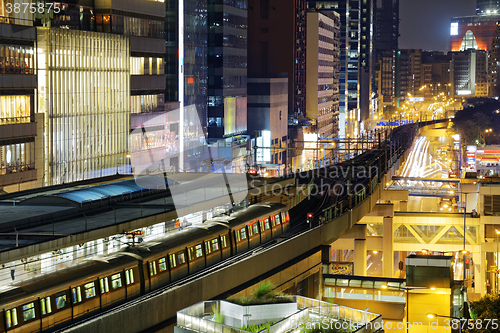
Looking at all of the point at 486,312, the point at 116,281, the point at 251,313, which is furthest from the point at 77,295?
the point at 486,312

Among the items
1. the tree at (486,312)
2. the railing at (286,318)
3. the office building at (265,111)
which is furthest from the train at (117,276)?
the office building at (265,111)

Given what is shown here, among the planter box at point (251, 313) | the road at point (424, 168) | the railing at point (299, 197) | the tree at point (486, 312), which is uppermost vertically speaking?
the planter box at point (251, 313)

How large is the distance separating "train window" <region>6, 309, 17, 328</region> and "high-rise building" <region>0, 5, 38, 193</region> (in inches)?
1123

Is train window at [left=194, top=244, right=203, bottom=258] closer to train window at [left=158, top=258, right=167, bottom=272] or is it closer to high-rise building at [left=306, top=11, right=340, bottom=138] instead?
train window at [left=158, top=258, right=167, bottom=272]

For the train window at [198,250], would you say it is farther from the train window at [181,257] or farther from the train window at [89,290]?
the train window at [89,290]

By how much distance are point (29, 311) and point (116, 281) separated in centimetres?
397

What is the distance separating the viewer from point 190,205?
3269 cm

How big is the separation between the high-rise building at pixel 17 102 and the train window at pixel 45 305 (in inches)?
1087

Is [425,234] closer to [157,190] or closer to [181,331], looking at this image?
[157,190]

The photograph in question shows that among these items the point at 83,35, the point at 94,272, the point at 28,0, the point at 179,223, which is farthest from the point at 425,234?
the point at 94,272

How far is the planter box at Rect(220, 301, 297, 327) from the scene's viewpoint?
20.1m

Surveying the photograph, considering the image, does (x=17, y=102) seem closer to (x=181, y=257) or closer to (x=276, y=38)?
Result: (x=181, y=257)

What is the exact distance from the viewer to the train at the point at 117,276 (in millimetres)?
20297

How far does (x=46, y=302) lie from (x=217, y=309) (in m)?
5.04
